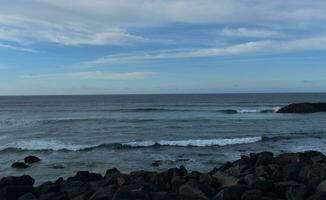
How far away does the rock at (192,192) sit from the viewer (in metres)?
12.0

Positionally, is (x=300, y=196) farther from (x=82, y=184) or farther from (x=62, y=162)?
(x=62, y=162)

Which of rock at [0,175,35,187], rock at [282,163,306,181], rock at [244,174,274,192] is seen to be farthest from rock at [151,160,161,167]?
rock at [244,174,274,192]

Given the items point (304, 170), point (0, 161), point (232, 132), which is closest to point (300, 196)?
point (304, 170)

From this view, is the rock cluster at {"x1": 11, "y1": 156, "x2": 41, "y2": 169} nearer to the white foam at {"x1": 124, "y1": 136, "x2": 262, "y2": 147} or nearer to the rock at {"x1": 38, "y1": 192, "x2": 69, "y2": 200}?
the white foam at {"x1": 124, "y1": 136, "x2": 262, "y2": 147}

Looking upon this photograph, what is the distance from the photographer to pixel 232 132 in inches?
1522

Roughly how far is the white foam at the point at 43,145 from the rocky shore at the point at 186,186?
13.7 meters

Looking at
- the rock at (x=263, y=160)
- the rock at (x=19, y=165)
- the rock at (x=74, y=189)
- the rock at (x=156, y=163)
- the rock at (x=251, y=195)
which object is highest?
the rock at (x=251, y=195)

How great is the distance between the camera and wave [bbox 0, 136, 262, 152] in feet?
98.0

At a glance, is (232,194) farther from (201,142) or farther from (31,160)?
(201,142)

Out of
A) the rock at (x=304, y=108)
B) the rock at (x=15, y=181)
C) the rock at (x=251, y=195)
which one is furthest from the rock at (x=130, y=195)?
the rock at (x=304, y=108)

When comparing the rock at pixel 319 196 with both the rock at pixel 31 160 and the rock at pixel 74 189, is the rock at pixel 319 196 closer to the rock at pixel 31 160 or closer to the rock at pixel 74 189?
the rock at pixel 74 189

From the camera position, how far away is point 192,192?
1262 centimetres

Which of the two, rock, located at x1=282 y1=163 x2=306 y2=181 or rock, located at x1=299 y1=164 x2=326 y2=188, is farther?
rock, located at x1=282 y1=163 x2=306 y2=181

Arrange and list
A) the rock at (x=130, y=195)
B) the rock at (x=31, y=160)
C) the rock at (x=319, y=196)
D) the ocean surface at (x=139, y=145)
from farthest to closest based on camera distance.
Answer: the rock at (x=31, y=160)
the ocean surface at (x=139, y=145)
the rock at (x=130, y=195)
the rock at (x=319, y=196)
